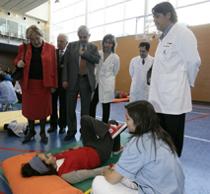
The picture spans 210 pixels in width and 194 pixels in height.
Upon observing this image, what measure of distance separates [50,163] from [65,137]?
1264 millimetres

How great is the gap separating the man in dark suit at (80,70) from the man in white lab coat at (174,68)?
131 centimetres

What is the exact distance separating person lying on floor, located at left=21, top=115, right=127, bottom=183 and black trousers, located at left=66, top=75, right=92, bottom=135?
0.67 metres

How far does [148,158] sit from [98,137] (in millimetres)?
1012

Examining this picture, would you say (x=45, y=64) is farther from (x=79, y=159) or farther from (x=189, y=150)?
(x=189, y=150)

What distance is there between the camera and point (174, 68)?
5.30ft

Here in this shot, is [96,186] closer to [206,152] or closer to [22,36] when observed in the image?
[206,152]

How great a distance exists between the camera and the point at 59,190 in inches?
54.5

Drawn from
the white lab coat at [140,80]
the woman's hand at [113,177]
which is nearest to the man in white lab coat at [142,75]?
the white lab coat at [140,80]

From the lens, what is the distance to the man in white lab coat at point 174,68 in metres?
1.56

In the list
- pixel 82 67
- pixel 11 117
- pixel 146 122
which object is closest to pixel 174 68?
pixel 146 122

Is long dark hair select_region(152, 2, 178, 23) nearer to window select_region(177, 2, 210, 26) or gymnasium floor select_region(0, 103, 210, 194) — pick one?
gymnasium floor select_region(0, 103, 210, 194)

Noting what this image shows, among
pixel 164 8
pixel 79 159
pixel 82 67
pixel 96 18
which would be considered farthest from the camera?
pixel 96 18

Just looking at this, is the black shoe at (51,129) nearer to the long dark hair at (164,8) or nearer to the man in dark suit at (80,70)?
the man in dark suit at (80,70)

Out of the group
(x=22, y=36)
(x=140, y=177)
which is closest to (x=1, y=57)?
(x=22, y=36)
